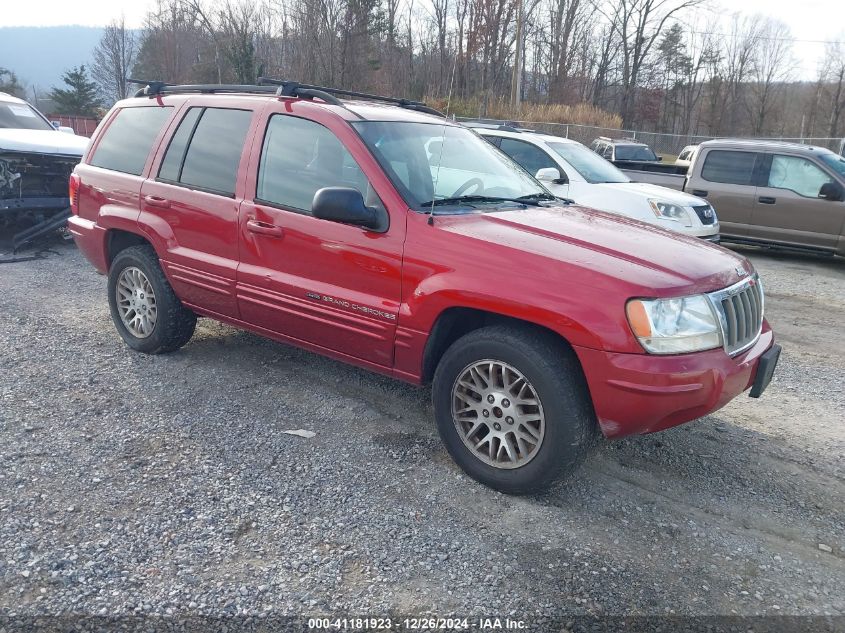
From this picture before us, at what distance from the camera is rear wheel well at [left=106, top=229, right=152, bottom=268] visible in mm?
5207

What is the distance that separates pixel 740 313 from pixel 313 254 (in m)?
2.28

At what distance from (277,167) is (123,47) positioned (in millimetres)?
62037

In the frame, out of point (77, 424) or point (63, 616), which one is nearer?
point (63, 616)

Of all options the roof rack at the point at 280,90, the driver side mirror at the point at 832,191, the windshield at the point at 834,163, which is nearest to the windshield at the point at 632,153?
the windshield at the point at 834,163

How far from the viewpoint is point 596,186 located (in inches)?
338

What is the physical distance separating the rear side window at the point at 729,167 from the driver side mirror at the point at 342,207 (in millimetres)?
9032

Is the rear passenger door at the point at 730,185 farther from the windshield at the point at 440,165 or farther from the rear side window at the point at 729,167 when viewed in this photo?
the windshield at the point at 440,165

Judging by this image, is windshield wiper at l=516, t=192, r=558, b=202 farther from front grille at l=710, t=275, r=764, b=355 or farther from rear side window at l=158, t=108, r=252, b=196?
rear side window at l=158, t=108, r=252, b=196

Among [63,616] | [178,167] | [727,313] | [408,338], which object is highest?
[178,167]

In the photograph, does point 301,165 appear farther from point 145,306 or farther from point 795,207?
point 795,207

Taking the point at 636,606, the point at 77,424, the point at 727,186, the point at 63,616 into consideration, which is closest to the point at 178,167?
the point at 77,424

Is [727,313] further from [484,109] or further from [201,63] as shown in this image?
[201,63]

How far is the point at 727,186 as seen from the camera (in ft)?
35.6

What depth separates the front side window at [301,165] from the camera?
392 cm
